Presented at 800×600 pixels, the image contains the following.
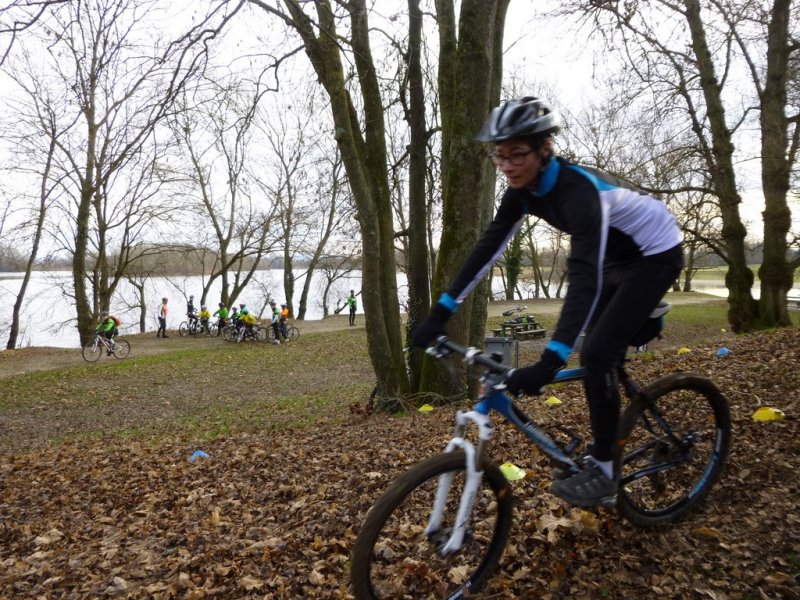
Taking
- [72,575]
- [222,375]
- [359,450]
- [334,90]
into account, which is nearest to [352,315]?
[222,375]

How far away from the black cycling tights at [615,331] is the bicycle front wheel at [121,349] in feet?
76.0

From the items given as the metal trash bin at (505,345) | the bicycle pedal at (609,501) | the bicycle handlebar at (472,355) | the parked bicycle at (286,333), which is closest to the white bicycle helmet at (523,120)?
the bicycle handlebar at (472,355)

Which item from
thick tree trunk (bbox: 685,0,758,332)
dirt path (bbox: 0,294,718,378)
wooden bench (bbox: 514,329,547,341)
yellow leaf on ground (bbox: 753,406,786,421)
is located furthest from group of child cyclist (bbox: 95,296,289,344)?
yellow leaf on ground (bbox: 753,406,786,421)

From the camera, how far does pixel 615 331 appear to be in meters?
2.65

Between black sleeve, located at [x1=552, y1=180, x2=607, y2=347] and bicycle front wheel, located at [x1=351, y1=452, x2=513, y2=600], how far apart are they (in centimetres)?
76

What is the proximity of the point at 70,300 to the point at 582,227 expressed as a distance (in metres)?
37.9

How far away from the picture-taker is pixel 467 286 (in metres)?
2.84

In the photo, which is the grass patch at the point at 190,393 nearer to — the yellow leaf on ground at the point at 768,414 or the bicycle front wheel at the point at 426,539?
the yellow leaf on ground at the point at 768,414

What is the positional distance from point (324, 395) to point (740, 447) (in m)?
11.3

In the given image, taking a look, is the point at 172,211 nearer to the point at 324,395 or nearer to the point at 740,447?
the point at 324,395

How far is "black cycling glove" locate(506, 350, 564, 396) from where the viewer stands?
2.31 m

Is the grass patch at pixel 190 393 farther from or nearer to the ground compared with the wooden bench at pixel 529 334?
nearer to the ground

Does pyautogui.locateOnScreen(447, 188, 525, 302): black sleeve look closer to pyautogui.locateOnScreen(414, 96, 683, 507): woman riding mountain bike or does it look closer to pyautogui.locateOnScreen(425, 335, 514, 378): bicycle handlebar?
pyautogui.locateOnScreen(414, 96, 683, 507): woman riding mountain bike

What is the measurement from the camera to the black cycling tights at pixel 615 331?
2633mm
